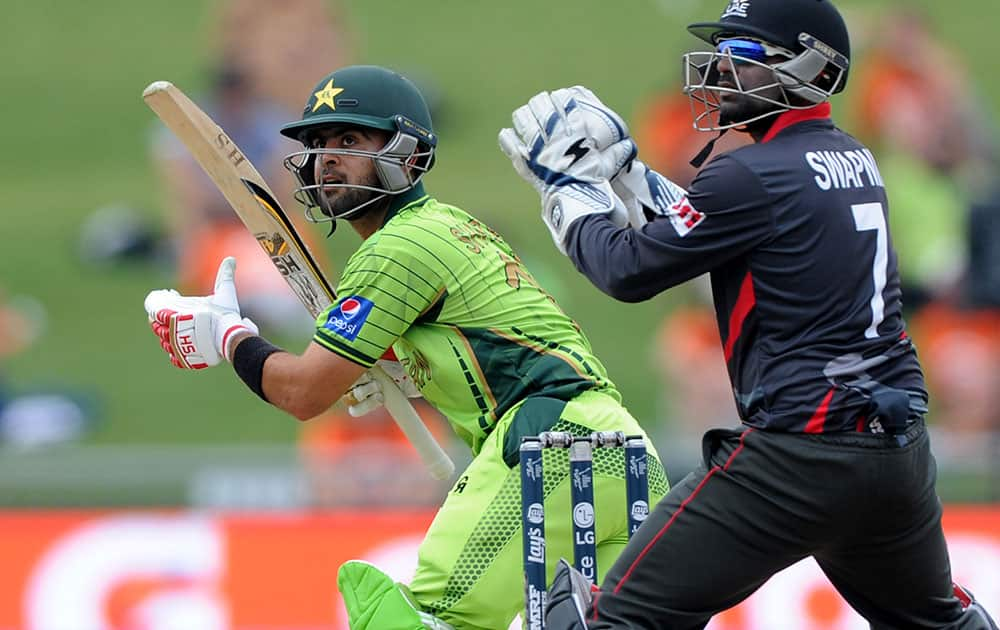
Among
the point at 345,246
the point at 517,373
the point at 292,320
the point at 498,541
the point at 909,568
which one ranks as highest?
the point at 345,246

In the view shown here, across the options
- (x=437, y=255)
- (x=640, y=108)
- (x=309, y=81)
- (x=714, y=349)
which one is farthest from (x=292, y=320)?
(x=437, y=255)

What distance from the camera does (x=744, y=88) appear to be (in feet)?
15.0

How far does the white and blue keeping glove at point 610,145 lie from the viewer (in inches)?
189

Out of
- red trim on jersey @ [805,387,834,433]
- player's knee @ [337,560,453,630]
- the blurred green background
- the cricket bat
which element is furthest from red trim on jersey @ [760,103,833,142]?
the blurred green background

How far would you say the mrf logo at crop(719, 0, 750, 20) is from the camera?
15.0 ft

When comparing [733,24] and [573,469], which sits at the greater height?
[733,24]

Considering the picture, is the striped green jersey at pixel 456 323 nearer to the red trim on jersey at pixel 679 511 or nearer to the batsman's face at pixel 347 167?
the batsman's face at pixel 347 167

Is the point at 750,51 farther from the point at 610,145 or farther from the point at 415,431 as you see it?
the point at 415,431

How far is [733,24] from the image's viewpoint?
457 centimetres

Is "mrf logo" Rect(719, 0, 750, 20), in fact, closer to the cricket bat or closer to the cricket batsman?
the cricket batsman

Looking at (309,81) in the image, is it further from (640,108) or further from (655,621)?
(655,621)

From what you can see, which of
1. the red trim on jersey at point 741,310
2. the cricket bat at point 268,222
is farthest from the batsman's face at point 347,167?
the red trim on jersey at point 741,310

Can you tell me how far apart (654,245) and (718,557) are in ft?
2.58

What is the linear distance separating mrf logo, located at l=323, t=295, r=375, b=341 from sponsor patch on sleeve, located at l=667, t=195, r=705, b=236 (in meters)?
0.91
